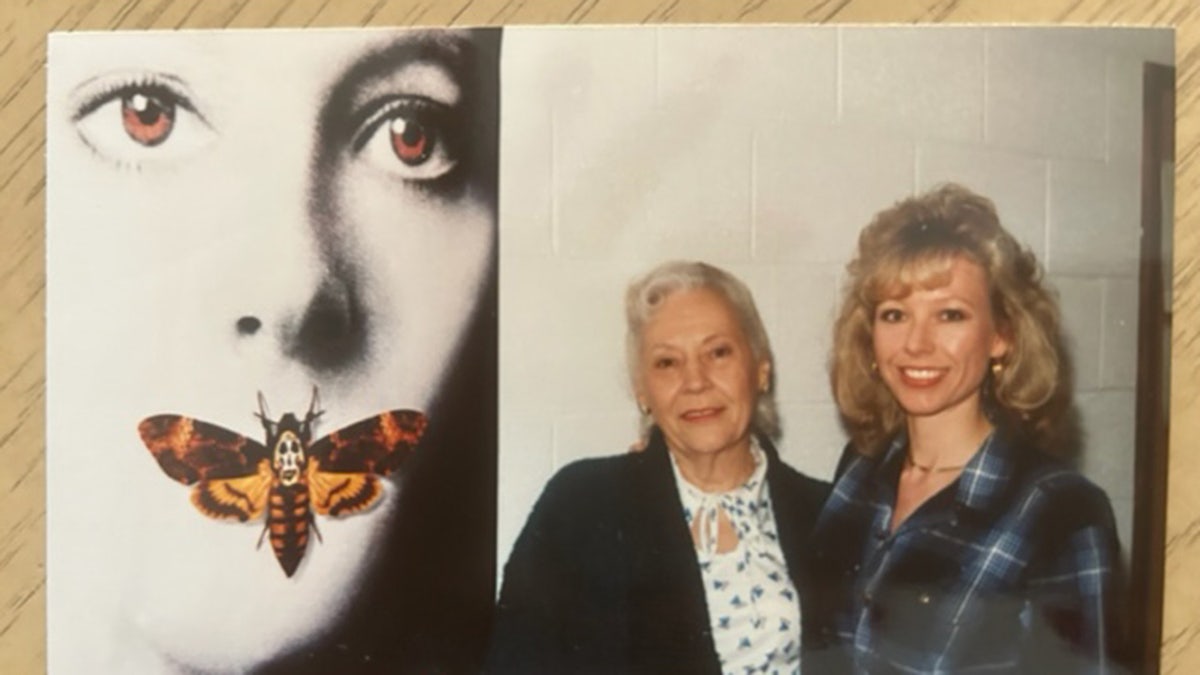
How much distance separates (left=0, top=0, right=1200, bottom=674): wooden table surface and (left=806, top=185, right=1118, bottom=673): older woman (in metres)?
0.07

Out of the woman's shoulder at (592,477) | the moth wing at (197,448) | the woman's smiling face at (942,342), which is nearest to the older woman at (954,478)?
the woman's smiling face at (942,342)

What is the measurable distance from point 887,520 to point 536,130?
32 cm

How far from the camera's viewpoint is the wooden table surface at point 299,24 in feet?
2.32

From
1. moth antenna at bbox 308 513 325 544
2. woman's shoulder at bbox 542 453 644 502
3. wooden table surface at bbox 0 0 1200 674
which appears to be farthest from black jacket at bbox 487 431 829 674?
wooden table surface at bbox 0 0 1200 674

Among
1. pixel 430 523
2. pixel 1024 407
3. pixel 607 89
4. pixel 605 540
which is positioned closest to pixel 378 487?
pixel 430 523

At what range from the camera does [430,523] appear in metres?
0.72

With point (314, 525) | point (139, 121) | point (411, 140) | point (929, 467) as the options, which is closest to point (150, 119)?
point (139, 121)

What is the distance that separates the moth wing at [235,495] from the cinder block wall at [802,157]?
0.68 feet

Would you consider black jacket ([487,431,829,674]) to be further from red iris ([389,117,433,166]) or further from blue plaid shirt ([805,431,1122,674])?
red iris ([389,117,433,166])

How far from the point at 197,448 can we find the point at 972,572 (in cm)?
48

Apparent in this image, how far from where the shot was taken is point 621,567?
71cm

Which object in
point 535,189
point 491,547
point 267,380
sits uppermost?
point 535,189

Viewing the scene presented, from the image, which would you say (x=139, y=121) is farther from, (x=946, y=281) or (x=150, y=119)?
(x=946, y=281)

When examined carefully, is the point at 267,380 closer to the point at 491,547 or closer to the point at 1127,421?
the point at 491,547
